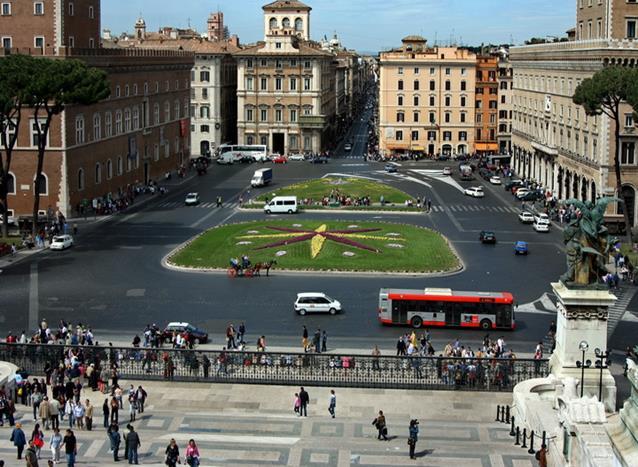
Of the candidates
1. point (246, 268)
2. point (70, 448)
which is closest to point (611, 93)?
point (246, 268)

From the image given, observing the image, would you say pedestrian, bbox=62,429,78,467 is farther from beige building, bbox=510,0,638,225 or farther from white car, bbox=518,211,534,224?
beige building, bbox=510,0,638,225

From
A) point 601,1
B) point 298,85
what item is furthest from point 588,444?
point 298,85

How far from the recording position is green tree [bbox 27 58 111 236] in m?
70.2

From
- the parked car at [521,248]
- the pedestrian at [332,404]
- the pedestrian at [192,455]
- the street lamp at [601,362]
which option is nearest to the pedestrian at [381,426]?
the pedestrian at [332,404]

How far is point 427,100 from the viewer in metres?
144

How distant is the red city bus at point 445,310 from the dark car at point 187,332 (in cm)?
919

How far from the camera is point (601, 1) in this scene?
92.0m

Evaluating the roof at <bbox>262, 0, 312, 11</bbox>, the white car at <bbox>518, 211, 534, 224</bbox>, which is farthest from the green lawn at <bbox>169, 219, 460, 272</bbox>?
the roof at <bbox>262, 0, 312, 11</bbox>

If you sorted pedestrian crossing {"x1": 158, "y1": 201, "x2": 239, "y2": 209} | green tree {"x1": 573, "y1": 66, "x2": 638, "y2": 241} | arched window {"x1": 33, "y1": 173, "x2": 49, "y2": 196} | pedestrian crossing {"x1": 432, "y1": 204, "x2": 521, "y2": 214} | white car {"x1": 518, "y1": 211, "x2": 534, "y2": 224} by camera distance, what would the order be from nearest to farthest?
green tree {"x1": 573, "y1": 66, "x2": 638, "y2": 241} < arched window {"x1": 33, "y1": 173, "x2": 49, "y2": 196} < white car {"x1": 518, "y1": 211, "x2": 534, "y2": 224} < pedestrian crossing {"x1": 432, "y1": 204, "x2": 521, "y2": 214} < pedestrian crossing {"x1": 158, "y1": 201, "x2": 239, "y2": 209}

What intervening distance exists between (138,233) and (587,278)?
48.4m

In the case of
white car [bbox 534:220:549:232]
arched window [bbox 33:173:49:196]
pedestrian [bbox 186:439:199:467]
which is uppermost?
arched window [bbox 33:173:49:196]

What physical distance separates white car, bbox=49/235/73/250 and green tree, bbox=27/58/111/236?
3.01m

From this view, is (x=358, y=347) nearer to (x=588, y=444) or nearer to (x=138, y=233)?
(x=588, y=444)

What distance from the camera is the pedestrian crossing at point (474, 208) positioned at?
9231 cm
